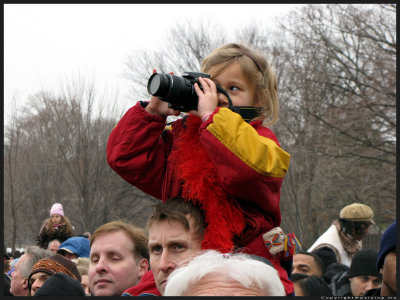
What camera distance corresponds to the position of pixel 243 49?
2715mm

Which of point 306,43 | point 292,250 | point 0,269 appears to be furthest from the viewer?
point 306,43

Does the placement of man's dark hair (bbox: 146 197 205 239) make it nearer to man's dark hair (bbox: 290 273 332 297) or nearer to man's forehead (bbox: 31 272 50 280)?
man's forehead (bbox: 31 272 50 280)

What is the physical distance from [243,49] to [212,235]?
962mm

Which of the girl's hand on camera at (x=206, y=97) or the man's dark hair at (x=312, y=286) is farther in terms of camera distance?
the man's dark hair at (x=312, y=286)

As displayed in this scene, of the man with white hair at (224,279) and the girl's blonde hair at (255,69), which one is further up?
the girl's blonde hair at (255,69)

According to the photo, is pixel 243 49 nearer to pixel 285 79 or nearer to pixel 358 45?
pixel 358 45

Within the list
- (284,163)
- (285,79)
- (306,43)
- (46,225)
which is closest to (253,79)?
(284,163)

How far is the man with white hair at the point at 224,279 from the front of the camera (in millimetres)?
1689

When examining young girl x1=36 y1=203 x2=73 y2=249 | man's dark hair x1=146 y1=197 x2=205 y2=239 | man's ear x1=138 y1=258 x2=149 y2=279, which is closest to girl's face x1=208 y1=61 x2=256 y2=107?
man's dark hair x1=146 y1=197 x2=205 y2=239

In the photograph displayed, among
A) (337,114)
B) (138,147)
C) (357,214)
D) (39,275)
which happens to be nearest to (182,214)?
(138,147)

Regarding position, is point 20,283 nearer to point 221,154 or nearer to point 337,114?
point 221,154

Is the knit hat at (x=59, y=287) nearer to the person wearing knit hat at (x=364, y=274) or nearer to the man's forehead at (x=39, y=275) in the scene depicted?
the man's forehead at (x=39, y=275)

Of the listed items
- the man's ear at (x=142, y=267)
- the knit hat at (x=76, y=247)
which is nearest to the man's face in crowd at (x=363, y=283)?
the man's ear at (x=142, y=267)

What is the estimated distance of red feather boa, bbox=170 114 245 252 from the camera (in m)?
2.26
